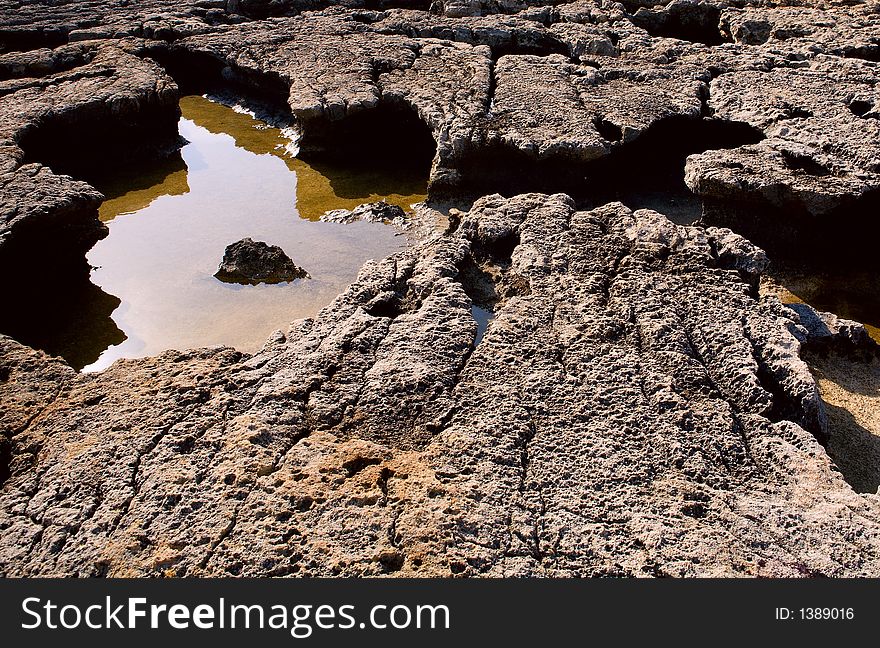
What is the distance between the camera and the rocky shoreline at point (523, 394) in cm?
250

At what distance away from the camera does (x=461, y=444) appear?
9.27 ft

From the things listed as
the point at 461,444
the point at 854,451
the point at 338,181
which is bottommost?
the point at 338,181

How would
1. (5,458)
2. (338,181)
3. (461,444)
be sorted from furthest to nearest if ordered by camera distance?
(338,181) < (5,458) < (461,444)

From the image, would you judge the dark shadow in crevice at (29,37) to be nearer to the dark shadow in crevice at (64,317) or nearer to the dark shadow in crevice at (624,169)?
the dark shadow in crevice at (64,317)

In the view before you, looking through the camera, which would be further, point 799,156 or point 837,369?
point 799,156

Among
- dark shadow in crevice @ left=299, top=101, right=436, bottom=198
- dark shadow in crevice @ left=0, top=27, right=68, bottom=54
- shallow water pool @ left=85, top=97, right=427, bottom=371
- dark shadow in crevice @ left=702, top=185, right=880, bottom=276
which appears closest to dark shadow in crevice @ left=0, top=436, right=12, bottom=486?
shallow water pool @ left=85, top=97, right=427, bottom=371

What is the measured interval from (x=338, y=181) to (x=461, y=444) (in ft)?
15.4

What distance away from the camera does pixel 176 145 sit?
805 centimetres

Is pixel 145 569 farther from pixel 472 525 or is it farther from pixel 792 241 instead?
pixel 792 241

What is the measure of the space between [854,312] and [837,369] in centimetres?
88

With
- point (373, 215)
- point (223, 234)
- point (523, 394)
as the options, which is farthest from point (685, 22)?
point (523, 394)

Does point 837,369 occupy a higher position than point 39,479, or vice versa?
point 39,479

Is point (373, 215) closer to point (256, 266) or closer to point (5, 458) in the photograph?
point (256, 266)

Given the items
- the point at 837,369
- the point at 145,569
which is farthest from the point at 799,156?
the point at 145,569
